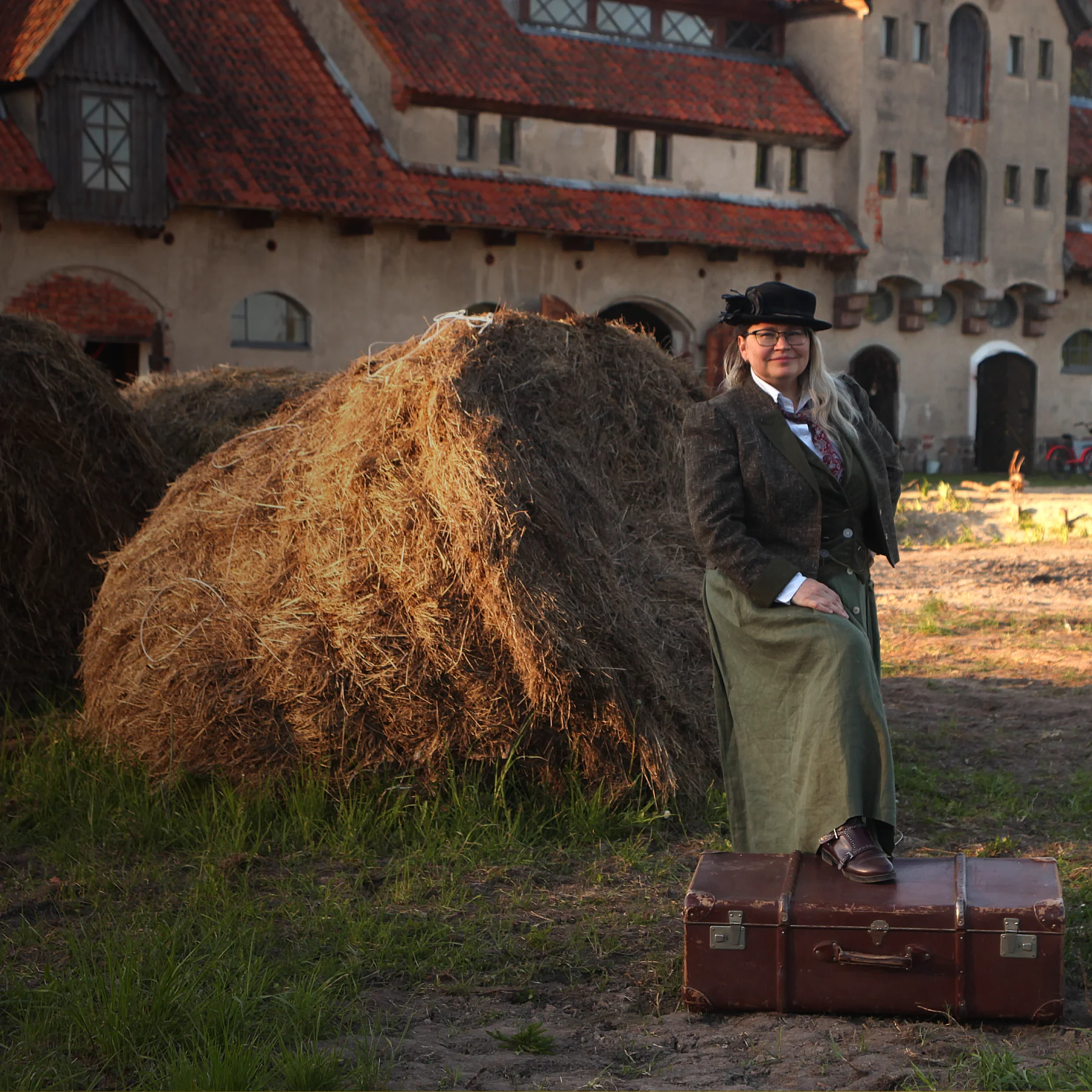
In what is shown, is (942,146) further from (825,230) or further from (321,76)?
(321,76)

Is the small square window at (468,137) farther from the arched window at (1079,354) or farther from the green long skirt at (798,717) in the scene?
the green long skirt at (798,717)

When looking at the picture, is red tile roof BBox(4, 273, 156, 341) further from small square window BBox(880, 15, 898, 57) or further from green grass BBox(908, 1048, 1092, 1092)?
green grass BBox(908, 1048, 1092, 1092)

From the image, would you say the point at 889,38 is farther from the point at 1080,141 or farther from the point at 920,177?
the point at 1080,141

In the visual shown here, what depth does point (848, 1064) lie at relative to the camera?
12.0 feet

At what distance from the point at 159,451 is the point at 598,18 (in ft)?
57.5

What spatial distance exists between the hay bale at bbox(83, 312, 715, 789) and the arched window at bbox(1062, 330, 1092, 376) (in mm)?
23656

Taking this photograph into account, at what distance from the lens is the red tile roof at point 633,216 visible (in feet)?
69.7

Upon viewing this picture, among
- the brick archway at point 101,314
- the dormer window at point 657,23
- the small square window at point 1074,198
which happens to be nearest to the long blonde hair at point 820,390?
the brick archway at point 101,314

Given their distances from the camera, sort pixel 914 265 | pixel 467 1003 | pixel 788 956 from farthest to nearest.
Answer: pixel 914 265, pixel 467 1003, pixel 788 956

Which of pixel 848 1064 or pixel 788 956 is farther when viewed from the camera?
pixel 788 956

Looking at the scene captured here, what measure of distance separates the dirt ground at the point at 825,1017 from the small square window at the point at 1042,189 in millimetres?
20271

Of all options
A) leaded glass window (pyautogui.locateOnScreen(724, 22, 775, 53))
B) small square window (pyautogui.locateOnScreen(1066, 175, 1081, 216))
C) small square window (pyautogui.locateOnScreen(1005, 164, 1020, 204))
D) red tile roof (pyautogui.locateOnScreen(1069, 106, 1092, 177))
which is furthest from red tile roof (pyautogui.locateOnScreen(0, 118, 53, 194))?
small square window (pyautogui.locateOnScreen(1066, 175, 1081, 216))

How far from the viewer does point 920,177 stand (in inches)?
1016

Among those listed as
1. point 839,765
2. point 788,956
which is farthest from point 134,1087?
point 839,765
